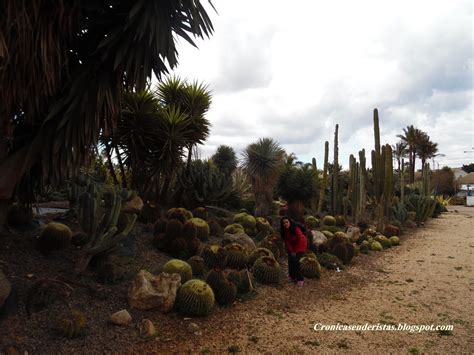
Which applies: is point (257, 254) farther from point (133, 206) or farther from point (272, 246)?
point (133, 206)

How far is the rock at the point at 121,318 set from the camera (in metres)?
3.97

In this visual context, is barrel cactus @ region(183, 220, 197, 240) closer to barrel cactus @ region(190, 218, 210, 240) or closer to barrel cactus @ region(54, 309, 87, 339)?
barrel cactus @ region(190, 218, 210, 240)

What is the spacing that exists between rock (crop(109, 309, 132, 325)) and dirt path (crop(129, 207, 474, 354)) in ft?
1.31

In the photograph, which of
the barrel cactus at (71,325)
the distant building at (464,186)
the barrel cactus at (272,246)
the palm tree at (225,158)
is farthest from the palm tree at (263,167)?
the distant building at (464,186)

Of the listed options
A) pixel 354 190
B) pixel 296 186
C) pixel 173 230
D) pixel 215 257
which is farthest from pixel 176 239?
pixel 354 190

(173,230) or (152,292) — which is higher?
(173,230)

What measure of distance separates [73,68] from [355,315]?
5077 millimetres

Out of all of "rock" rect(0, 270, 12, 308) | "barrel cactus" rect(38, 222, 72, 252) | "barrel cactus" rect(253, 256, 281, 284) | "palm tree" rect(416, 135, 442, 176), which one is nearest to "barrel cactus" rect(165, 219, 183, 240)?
"barrel cactus" rect(253, 256, 281, 284)

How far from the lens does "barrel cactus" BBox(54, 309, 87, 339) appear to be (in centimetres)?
357

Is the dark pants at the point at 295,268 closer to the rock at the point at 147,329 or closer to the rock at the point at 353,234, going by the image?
the rock at the point at 147,329

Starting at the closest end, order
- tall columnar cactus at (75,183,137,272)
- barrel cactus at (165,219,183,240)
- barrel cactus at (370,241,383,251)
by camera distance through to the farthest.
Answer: tall columnar cactus at (75,183,137,272) < barrel cactus at (165,219,183,240) < barrel cactus at (370,241,383,251)

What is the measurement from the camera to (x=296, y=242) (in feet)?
21.8

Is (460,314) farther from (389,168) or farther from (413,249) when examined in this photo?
(389,168)

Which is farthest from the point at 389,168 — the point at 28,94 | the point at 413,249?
the point at 28,94
